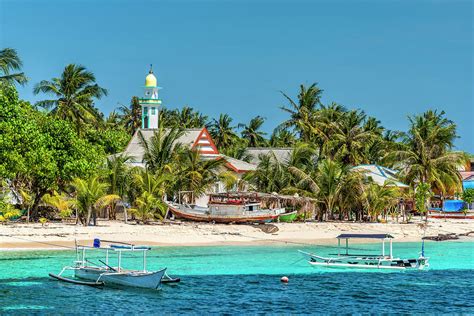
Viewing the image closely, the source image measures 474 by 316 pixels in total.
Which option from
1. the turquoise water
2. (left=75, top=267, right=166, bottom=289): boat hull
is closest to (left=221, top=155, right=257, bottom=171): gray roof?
the turquoise water

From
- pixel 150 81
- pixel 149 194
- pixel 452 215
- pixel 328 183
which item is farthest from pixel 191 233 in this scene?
pixel 150 81

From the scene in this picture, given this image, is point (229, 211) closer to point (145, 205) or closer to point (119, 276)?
point (145, 205)

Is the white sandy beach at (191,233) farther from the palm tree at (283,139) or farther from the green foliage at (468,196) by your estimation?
the palm tree at (283,139)

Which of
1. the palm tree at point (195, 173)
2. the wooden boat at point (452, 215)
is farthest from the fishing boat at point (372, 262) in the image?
the wooden boat at point (452, 215)

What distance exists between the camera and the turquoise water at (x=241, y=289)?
2397cm

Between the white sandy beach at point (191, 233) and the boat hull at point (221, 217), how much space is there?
0.81m

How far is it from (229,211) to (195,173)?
3.75 meters

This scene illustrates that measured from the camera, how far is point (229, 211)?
161 ft

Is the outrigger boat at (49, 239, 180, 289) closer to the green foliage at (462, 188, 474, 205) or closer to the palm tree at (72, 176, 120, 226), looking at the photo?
the palm tree at (72, 176, 120, 226)

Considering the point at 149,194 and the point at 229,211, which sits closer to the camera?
the point at 149,194

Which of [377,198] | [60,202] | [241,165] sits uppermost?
[241,165]

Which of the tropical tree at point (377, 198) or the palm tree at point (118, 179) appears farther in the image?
the tropical tree at point (377, 198)

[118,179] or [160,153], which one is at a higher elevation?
[160,153]

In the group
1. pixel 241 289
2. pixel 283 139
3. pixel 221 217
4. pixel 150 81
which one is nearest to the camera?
pixel 241 289
